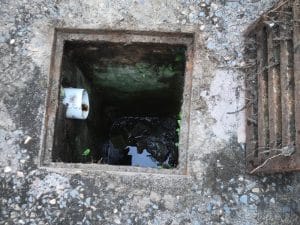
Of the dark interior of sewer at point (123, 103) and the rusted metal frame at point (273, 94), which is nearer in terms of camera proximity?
the rusted metal frame at point (273, 94)

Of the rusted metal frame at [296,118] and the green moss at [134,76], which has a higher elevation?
the green moss at [134,76]

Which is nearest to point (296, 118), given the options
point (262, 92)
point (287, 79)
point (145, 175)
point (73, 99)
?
point (287, 79)

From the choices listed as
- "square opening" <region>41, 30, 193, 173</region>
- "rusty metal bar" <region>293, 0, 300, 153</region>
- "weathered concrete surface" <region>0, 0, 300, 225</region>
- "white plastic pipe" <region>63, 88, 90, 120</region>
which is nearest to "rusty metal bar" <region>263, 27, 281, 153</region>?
"rusty metal bar" <region>293, 0, 300, 153</region>

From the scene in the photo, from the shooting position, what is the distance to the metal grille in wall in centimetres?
222

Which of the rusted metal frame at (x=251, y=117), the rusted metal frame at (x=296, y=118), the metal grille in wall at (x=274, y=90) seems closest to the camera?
the rusted metal frame at (x=296, y=118)

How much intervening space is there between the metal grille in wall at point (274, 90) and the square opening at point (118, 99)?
463mm

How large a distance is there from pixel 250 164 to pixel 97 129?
7.00 feet

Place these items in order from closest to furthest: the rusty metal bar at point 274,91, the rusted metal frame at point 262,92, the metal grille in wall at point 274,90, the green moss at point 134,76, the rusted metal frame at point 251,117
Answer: the metal grille in wall at point 274,90 → the rusty metal bar at point 274,91 → the rusted metal frame at point 262,92 → the rusted metal frame at point 251,117 → the green moss at point 134,76

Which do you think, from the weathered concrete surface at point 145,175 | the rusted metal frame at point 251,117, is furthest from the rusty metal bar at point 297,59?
the weathered concrete surface at point 145,175

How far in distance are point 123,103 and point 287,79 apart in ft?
7.74

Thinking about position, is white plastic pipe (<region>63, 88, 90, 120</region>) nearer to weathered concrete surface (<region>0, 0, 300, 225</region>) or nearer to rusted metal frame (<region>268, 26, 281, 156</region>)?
weathered concrete surface (<region>0, 0, 300, 225</region>)

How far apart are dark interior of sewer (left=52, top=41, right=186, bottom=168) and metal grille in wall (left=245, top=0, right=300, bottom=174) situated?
24.8 inches

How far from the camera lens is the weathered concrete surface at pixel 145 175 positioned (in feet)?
8.73

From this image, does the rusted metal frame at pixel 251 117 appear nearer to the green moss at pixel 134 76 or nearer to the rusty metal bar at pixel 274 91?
the rusty metal bar at pixel 274 91
